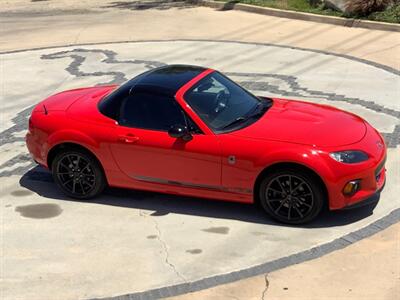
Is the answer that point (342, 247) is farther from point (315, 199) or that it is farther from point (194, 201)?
point (194, 201)

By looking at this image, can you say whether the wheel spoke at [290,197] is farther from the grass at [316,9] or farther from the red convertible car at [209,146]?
the grass at [316,9]

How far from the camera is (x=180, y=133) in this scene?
6871mm

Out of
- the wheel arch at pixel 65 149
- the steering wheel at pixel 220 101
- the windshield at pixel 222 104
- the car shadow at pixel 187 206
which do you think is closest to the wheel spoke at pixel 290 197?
the car shadow at pixel 187 206

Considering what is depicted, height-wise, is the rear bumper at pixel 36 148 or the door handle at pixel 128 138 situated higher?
the door handle at pixel 128 138

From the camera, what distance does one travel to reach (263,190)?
6.74m

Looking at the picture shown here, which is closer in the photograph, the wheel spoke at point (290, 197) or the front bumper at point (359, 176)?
the front bumper at point (359, 176)

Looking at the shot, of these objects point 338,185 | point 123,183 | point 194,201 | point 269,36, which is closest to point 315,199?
point 338,185

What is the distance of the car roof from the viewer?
7.27 metres

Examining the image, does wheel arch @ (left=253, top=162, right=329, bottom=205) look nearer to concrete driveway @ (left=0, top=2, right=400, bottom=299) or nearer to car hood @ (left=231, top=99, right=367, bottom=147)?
car hood @ (left=231, top=99, right=367, bottom=147)

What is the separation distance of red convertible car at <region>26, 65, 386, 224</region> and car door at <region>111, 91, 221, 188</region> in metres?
0.01

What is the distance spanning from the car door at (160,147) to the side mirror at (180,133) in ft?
0.12

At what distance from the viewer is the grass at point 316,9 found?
16.5 meters

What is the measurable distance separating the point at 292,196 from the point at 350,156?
0.72 meters

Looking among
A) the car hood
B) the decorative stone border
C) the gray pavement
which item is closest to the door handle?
the gray pavement
